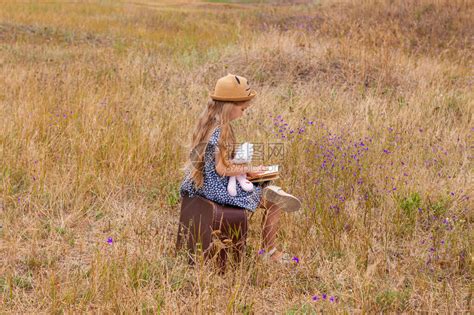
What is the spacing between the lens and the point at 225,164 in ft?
10.1

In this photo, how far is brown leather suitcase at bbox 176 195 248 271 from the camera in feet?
9.87

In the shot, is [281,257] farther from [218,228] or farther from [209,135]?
[209,135]

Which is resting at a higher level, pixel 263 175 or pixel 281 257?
pixel 263 175

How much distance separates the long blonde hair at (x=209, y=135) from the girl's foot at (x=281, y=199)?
12.9 inches

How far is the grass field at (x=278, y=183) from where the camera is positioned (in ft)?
9.27

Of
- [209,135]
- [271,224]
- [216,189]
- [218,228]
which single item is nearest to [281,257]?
[271,224]

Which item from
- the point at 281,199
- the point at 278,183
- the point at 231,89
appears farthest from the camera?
the point at 278,183

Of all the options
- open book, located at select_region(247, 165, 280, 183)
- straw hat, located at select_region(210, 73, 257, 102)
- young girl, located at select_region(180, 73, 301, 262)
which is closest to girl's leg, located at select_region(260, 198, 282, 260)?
young girl, located at select_region(180, 73, 301, 262)

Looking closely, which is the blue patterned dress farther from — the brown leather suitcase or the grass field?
the grass field

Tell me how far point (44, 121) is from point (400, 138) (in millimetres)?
3408

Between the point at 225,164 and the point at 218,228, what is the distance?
0.38m

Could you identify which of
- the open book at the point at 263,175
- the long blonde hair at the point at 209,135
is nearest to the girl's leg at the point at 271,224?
the open book at the point at 263,175

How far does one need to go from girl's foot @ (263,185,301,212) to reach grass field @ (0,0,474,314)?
12.3 inches

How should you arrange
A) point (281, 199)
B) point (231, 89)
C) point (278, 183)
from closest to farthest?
1. point (231, 89)
2. point (281, 199)
3. point (278, 183)
